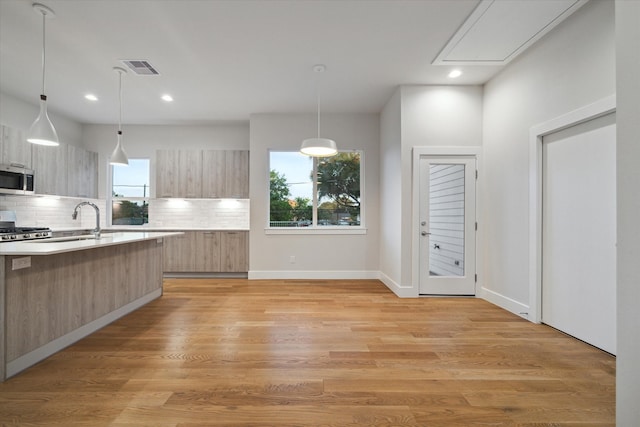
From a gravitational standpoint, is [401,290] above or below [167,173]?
below

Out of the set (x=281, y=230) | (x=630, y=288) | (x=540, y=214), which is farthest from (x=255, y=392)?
(x=281, y=230)

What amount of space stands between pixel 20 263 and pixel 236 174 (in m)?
3.86

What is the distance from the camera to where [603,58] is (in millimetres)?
2453

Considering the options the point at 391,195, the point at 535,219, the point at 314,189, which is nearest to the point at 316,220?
the point at 314,189

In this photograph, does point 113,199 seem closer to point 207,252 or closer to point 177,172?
point 177,172

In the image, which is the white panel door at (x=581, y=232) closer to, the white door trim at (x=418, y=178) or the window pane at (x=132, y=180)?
the white door trim at (x=418, y=178)

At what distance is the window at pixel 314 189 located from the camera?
18.3ft

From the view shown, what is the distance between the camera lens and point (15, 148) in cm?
444

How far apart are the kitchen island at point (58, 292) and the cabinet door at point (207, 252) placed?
1.79 m

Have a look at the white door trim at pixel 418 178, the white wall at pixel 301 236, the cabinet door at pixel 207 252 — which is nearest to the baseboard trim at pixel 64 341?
the cabinet door at pixel 207 252

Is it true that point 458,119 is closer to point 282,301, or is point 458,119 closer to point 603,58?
point 603,58

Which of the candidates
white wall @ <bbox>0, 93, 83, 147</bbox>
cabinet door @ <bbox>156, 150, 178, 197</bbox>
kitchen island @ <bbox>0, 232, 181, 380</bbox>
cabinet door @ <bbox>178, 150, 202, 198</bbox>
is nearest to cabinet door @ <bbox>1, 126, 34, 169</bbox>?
white wall @ <bbox>0, 93, 83, 147</bbox>

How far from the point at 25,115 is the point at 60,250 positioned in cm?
471

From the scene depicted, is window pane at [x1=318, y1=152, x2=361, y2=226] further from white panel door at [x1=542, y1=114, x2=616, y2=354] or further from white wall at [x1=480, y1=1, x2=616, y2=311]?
white panel door at [x1=542, y1=114, x2=616, y2=354]
